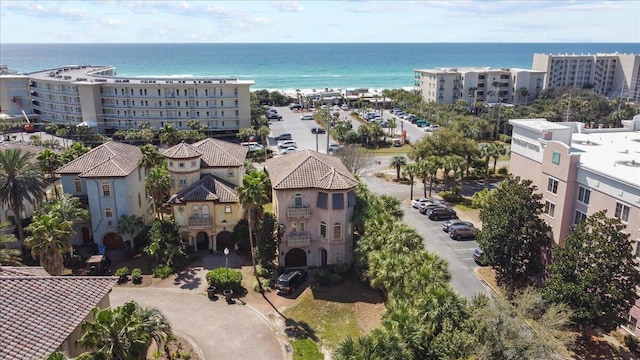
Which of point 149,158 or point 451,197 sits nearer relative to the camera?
point 149,158

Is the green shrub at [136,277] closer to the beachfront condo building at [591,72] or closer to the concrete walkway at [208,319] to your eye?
the concrete walkway at [208,319]

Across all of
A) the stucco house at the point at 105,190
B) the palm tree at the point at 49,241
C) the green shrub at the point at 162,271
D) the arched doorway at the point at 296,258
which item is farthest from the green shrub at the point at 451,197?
the palm tree at the point at 49,241

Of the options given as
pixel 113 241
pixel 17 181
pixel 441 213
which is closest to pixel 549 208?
pixel 441 213

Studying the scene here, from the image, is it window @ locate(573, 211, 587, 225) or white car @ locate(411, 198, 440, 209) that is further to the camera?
white car @ locate(411, 198, 440, 209)

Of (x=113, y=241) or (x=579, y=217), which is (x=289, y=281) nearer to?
(x=113, y=241)

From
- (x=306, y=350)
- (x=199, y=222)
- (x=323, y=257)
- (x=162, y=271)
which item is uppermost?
(x=199, y=222)

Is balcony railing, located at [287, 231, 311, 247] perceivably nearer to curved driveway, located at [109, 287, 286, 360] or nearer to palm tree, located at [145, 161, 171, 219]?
curved driveway, located at [109, 287, 286, 360]

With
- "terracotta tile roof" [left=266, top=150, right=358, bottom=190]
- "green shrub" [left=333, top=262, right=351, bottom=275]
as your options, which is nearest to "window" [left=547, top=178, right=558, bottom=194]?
"terracotta tile roof" [left=266, top=150, right=358, bottom=190]
